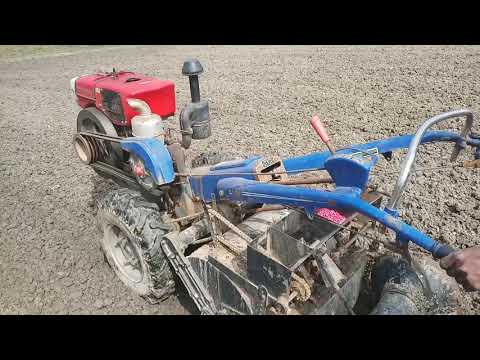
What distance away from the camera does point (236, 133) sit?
6246 mm

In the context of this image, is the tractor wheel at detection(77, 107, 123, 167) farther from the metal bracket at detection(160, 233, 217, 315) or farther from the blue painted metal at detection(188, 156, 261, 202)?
the metal bracket at detection(160, 233, 217, 315)

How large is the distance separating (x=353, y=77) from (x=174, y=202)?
19.2 ft

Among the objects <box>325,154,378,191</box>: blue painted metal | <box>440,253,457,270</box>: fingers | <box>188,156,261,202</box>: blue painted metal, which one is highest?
<box>325,154,378,191</box>: blue painted metal

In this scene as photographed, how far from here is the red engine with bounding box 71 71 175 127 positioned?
11.3ft

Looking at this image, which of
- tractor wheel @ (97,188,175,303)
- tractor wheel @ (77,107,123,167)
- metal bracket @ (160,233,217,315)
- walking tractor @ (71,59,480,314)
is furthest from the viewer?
tractor wheel @ (77,107,123,167)

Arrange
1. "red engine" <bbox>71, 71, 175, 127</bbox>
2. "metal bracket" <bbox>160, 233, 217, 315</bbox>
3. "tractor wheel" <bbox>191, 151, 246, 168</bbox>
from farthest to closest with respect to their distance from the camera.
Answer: "tractor wheel" <bbox>191, 151, 246, 168</bbox>
"red engine" <bbox>71, 71, 175, 127</bbox>
"metal bracket" <bbox>160, 233, 217, 315</bbox>

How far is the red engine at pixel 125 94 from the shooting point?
11.3 ft

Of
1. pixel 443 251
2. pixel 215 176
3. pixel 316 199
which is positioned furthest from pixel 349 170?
pixel 215 176

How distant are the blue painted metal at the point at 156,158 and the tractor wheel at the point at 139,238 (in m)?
0.24

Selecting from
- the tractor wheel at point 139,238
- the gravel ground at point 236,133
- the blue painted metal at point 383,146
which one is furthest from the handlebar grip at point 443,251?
the tractor wheel at point 139,238

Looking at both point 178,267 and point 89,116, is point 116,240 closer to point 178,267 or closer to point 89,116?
point 178,267

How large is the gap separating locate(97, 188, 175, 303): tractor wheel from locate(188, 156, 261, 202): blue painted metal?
14.2 inches

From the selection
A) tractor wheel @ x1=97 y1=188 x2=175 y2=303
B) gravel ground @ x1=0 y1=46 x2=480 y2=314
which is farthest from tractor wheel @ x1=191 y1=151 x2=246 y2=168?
gravel ground @ x1=0 y1=46 x2=480 y2=314

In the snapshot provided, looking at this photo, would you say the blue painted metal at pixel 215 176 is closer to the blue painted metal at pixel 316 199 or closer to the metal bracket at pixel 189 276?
the blue painted metal at pixel 316 199
